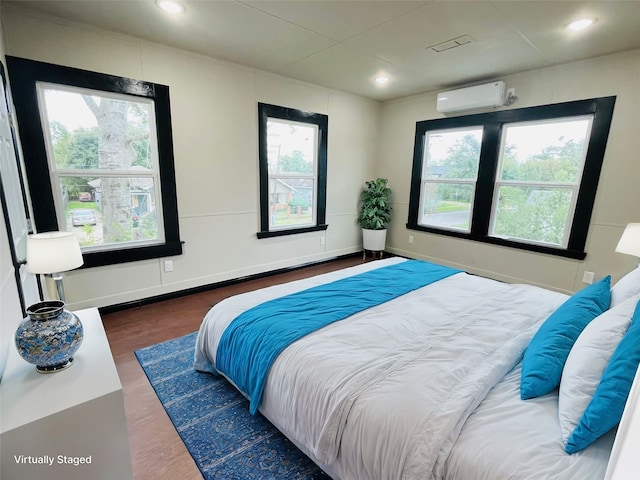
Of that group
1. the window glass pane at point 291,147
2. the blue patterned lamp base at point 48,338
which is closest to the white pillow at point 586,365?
the blue patterned lamp base at point 48,338

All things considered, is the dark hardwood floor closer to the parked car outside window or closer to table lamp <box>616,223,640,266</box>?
the parked car outside window

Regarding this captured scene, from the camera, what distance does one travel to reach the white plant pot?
498 cm

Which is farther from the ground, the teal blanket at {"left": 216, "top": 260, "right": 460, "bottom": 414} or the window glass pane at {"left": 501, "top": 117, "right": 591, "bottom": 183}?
the window glass pane at {"left": 501, "top": 117, "right": 591, "bottom": 183}

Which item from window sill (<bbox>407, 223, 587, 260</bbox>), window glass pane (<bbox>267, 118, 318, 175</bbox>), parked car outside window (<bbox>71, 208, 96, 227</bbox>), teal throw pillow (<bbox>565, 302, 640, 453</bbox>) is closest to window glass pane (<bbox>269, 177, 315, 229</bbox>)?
window glass pane (<bbox>267, 118, 318, 175</bbox>)

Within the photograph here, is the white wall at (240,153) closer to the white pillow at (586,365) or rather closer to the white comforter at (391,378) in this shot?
the white comforter at (391,378)

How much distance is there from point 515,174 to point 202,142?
3781 millimetres

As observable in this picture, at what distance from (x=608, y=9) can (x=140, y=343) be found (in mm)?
4399

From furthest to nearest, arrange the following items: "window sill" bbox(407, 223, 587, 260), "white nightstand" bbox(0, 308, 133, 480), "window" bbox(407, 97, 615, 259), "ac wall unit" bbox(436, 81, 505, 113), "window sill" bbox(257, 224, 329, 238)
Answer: "window sill" bbox(257, 224, 329, 238)
"ac wall unit" bbox(436, 81, 505, 113)
"window sill" bbox(407, 223, 587, 260)
"window" bbox(407, 97, 615, 259)
"white nightstand" bbox(0, 308, 133, 480)

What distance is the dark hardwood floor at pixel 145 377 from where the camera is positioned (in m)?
1.48

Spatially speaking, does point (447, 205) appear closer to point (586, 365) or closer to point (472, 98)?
point (472, 98)

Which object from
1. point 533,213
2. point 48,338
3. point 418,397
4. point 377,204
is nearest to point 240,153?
point 377,204

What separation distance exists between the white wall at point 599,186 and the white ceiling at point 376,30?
0.57 ft

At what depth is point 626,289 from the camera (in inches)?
60.8

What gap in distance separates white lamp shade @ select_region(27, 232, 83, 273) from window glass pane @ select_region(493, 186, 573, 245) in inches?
173
